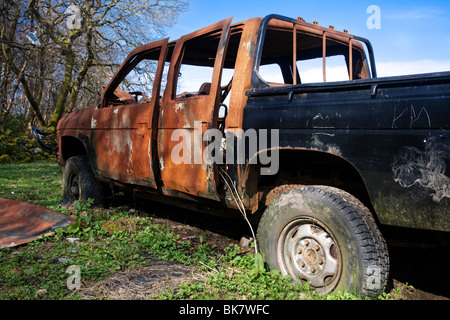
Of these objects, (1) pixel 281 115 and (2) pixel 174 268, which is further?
(2) pixel 174 268

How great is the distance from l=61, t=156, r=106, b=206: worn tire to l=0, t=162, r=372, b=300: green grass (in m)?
0.24

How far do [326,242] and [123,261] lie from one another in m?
1.73

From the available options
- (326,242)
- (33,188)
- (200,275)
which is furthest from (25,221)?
(326,242)

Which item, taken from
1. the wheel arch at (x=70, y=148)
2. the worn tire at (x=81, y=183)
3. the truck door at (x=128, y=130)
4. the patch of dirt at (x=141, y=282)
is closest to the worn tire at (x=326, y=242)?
the patch of dirt at (x=141, y=282)

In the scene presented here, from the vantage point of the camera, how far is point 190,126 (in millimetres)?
3322

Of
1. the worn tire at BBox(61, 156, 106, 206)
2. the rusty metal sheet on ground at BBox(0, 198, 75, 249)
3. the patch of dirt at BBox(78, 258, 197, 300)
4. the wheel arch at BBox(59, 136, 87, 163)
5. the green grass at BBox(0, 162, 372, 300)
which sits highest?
the wheel arch at BBox(59, 136, 87, 163)

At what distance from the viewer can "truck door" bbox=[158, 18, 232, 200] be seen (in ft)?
10.4

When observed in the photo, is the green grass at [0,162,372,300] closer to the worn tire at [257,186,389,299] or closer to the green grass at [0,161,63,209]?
the worn tire at [257,186,389,299]

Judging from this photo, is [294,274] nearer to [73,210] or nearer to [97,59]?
[73,210]

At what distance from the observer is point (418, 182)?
2104 millimetres

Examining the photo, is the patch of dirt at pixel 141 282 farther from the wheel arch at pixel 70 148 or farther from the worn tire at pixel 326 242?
the wheel arch at pixel 70 148

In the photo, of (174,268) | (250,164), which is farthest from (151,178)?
(250,164)

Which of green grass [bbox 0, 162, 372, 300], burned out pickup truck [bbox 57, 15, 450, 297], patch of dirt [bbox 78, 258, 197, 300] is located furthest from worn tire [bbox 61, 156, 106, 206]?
patch of dirt [bbox 78, 258, 197, 300]
